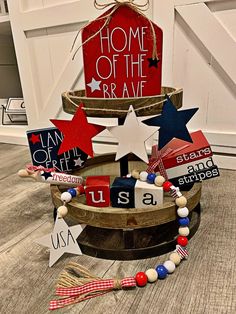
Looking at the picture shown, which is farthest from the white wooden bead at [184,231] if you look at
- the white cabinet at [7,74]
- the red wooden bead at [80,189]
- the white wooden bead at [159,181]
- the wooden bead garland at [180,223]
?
the white cabinet at [7,74]

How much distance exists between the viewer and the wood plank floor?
17.1 inches

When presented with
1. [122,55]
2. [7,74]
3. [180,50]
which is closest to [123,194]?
[122,55]

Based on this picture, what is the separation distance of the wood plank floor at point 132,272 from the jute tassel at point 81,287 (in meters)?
0.01

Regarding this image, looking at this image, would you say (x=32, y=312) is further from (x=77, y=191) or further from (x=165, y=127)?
(x=165, y=127)

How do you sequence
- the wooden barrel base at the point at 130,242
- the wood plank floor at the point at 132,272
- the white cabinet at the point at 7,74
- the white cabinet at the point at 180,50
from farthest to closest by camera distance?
the white cabinet at the point at 7,74, the white cabinet at the point at 180,50, the wooden barrel base at the point at 130,242, the wood plank floor at the point at 132,272

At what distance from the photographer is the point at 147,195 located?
1.72ft

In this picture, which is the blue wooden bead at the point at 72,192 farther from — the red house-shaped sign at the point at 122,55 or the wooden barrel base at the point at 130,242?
the red house-shaped sign at the point at 122,55

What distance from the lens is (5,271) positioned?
522 mm

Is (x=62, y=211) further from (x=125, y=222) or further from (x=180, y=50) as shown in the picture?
(x=180, y=50)

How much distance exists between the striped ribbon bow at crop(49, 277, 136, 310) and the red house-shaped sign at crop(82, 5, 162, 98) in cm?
36

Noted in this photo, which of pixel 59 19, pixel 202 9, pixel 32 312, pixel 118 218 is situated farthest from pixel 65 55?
pixel 32 312

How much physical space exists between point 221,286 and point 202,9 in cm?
86

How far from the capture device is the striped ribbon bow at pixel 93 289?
45 cm

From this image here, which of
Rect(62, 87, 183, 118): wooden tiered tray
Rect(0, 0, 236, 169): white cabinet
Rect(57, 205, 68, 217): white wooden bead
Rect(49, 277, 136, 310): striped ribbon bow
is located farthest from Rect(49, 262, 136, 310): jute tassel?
Rect(0, 0, 236, 169): white cabinet
